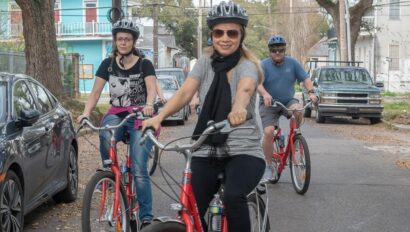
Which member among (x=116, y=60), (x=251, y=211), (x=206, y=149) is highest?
(x=116, y=60)

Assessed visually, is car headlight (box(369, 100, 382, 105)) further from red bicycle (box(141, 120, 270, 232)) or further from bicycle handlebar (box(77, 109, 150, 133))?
red bicycle (box(141, 120, 270, 232))

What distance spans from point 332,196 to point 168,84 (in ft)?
45.6

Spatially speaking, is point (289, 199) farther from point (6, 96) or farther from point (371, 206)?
point (6, 96)

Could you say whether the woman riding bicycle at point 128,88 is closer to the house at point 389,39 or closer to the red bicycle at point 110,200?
the red bicycle at point 110,200

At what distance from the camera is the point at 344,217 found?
7699 millimetres

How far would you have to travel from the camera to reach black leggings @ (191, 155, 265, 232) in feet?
14.1

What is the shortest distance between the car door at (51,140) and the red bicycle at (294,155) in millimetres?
2771

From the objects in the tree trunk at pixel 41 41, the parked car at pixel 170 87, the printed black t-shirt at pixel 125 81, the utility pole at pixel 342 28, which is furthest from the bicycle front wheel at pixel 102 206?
the utility pole at pixel 342 28

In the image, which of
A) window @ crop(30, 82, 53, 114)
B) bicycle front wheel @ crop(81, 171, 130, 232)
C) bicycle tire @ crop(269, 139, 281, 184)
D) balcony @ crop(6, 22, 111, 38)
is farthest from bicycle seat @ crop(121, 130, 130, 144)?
balcony @ crop(6, 22, 111, 38)

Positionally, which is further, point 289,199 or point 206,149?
point 289,199

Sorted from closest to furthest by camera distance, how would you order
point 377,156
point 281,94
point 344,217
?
1. point 344,217
2. point 281,94
3. point 377,156

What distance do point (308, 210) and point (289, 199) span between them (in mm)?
650

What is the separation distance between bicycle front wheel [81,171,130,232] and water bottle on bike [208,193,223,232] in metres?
1.35

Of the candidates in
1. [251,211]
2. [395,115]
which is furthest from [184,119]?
[251,211]
